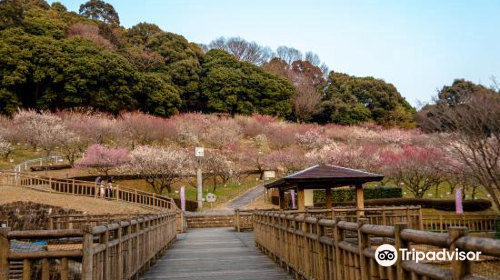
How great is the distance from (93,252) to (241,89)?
57.4 m

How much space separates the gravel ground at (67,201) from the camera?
82.0ft

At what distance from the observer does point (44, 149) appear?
41.8 metres

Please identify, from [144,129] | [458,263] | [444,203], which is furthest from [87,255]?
[144,129]

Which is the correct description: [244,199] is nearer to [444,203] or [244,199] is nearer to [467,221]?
[444,203]

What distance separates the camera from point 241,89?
61.4 m

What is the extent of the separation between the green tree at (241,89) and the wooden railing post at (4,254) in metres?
55.5

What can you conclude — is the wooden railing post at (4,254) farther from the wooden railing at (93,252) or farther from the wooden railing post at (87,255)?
the wooden railing post at (87,255)

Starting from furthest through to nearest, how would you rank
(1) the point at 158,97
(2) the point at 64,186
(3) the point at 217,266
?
(1) the point at 158,97, (2) the point at 64,186, (3) the point at 217,266

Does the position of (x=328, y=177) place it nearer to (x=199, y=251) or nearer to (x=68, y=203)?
(x=199, y=251)

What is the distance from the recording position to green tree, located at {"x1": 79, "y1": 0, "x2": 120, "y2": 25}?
254ft

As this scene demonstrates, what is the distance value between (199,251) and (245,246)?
1.84 meters

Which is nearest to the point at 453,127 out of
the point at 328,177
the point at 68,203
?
the point at 328,177

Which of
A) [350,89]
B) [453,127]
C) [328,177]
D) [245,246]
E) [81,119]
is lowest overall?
[245,246]

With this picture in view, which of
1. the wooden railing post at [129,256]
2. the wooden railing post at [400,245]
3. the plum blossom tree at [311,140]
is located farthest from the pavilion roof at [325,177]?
the plum blossom tree at [311,140]
